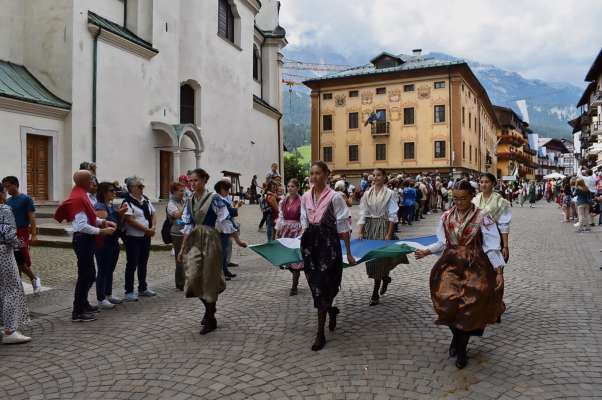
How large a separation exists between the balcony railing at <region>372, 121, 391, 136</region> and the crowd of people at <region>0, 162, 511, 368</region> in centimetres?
4477

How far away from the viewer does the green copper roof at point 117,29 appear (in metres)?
20.1

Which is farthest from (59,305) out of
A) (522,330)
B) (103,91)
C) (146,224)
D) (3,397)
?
(103,91)

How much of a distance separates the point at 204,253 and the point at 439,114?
4779 centimetres

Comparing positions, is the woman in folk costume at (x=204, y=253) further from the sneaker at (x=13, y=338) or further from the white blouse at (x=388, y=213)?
the white blouse at (x=388, y=213)

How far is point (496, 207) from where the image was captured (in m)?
6.33

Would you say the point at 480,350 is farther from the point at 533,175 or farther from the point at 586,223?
the point at 533,175

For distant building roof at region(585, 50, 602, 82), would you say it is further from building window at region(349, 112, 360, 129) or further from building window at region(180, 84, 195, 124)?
building window at region(180, 84, 195, 124)

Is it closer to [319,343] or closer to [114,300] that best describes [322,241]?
[319,343]

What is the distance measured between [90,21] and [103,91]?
9.09ft

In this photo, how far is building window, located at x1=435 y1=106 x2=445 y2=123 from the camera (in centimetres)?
4988

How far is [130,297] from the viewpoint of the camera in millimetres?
7508

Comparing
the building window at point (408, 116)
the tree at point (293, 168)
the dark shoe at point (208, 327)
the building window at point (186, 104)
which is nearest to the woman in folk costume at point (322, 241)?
the dark shoe at point (208, 327)

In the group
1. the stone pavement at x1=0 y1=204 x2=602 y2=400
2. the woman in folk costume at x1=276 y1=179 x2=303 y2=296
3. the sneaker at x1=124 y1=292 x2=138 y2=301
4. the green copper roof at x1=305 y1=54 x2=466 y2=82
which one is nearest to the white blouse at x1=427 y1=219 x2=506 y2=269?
the stone pavement at x1=0 y1=204 x2=602 y2=400

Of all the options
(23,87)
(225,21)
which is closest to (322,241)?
(23,87)
